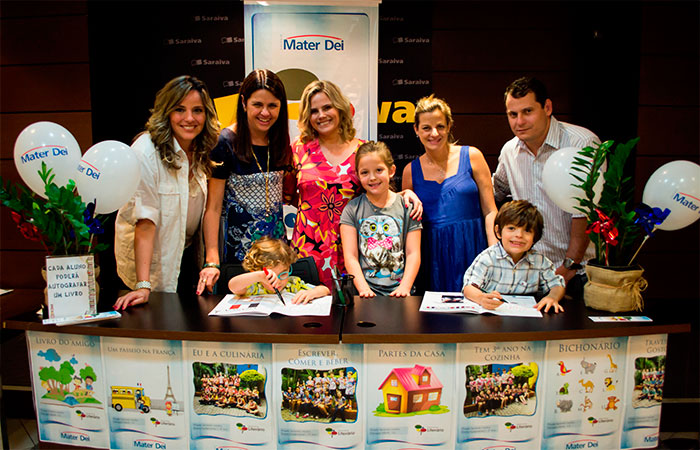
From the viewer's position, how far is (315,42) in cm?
352

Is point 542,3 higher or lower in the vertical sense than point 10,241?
higher

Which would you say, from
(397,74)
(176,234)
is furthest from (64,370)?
(397,74)

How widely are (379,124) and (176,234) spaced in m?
1.95

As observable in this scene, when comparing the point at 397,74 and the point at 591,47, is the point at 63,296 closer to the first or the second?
the point at 397,74

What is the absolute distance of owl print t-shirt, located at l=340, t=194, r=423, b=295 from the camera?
2211 mm

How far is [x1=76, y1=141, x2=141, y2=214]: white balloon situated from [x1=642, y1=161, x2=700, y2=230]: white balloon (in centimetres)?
213

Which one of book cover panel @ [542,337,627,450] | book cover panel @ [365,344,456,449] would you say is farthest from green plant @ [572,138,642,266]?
book cover panel @ [365,344,456,449]

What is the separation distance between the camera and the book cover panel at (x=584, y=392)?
1547 millimetres

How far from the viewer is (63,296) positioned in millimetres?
1635

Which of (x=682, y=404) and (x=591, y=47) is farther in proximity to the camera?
(x=591, y=47)

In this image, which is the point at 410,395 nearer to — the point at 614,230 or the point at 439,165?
the point at 614,230

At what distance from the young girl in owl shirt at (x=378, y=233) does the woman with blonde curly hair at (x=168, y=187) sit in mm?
781

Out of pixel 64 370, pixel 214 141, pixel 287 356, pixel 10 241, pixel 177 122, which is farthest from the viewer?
pixel 10 241

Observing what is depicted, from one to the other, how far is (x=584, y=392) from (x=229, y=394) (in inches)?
48.5
